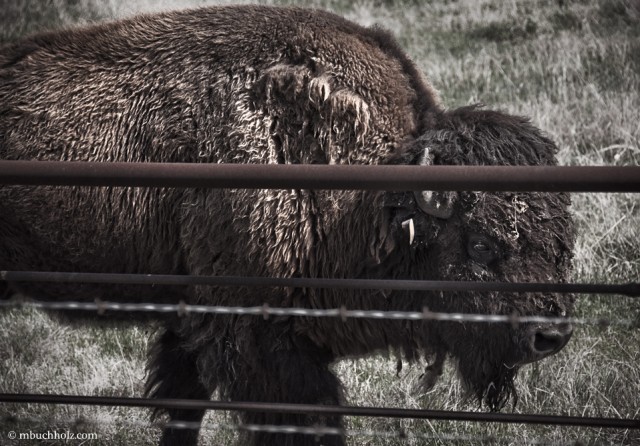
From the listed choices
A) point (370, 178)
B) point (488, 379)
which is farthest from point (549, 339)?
point (370, 178)

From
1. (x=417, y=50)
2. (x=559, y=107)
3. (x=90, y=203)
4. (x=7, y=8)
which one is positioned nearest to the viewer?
(x=90, y=203)

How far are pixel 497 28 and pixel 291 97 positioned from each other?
7.22 meters

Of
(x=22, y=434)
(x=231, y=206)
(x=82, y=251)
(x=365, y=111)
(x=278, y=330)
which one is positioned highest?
(x=365, y=111)

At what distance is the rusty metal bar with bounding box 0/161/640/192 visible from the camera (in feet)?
7.94

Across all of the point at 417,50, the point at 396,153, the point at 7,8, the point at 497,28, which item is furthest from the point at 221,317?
the point at 7,8

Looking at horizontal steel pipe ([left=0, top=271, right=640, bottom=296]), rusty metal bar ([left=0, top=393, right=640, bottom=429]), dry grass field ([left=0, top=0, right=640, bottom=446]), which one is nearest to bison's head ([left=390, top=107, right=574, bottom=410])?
dry grass field ([left=0, top=0, right=640, bottom=446])

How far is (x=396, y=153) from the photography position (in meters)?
4.02

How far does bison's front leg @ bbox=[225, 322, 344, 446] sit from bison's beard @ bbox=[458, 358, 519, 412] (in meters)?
0.61

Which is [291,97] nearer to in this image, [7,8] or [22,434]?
[22,434]

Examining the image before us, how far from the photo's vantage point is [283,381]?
403 centimetres

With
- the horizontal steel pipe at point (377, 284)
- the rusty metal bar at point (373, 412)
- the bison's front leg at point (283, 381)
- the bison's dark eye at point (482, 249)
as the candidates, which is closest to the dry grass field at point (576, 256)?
the rusty metal bar at point (373, 412)

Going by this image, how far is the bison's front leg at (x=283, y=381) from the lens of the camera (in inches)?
159

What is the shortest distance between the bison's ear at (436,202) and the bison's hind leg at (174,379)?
5.33ft

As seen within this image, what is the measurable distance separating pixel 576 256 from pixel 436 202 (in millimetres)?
3033
